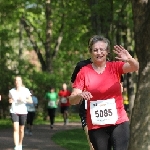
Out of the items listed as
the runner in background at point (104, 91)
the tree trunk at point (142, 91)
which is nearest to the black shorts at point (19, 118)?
the tree trunk at point (142, 91)

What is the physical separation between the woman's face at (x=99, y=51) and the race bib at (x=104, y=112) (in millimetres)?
455

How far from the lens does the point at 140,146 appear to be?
9023 mm

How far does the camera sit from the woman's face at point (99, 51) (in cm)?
658

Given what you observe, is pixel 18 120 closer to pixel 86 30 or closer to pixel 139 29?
pixel 139 29

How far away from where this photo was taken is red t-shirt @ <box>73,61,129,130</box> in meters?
6.53

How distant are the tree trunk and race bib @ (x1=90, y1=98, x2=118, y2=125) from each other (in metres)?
2.41

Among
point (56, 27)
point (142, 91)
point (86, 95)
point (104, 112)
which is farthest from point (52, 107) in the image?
point (86, 95)

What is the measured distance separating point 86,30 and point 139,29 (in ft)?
85.2

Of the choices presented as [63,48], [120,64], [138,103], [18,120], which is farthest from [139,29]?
[63,48]

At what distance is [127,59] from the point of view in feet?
21.2

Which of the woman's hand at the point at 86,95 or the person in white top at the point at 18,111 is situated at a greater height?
the woman's hand at the point at 86,95

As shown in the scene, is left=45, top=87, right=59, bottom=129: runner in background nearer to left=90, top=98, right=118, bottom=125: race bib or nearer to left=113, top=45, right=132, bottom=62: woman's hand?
left=90, top=98, right=118, bottom=125: race bib

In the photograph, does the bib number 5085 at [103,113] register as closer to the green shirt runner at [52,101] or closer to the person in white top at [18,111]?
the person in white top at [18,111]

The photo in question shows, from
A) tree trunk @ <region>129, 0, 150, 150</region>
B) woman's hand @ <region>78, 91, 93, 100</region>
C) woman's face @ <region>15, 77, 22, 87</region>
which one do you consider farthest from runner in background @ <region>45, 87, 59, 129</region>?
woman's hand @ <region>78, 91, 93, 100</region>
